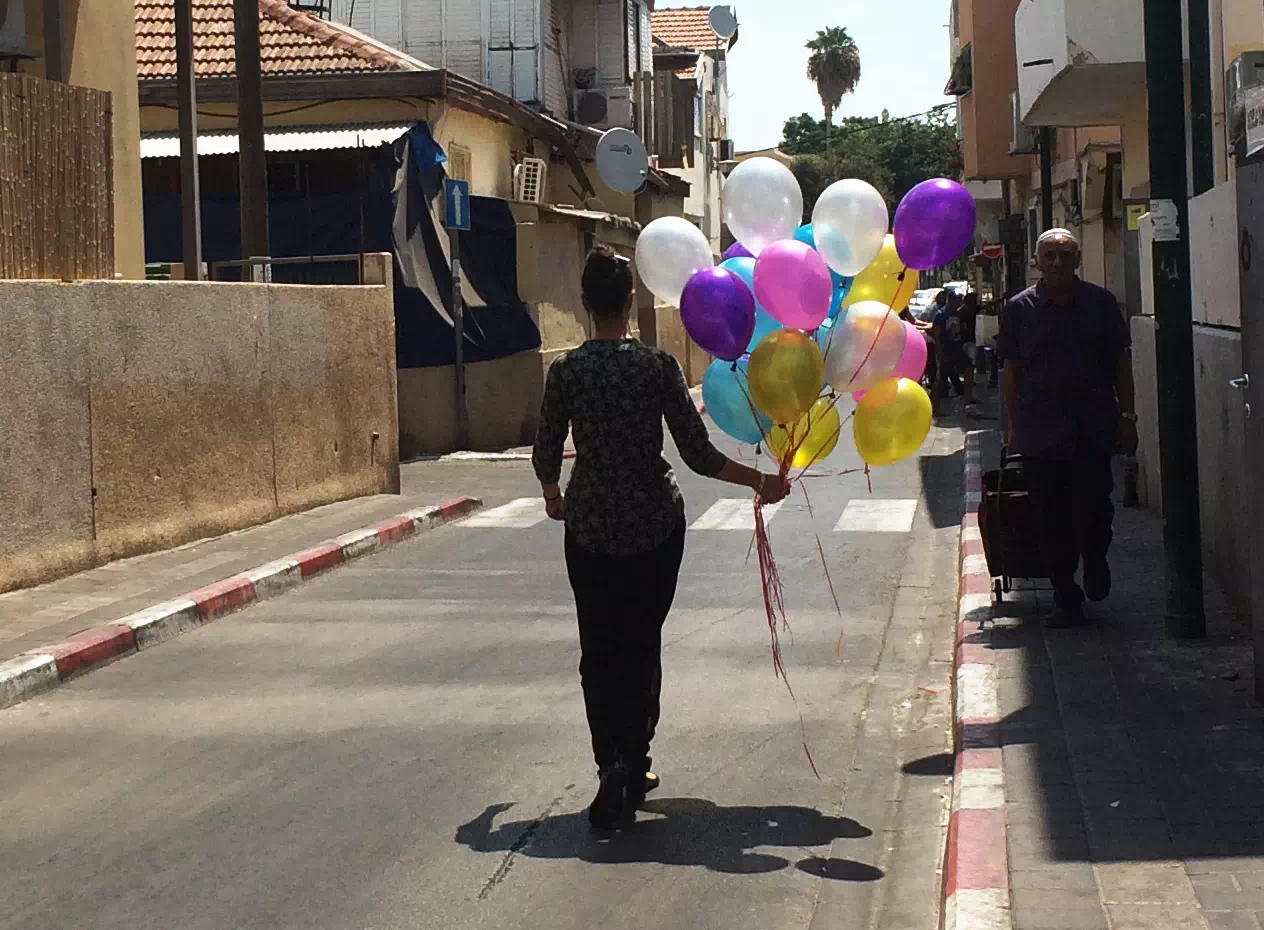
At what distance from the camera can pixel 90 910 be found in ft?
17.5

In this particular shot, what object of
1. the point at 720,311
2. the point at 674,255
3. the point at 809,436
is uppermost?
the point at 674,255

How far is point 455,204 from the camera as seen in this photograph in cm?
2322

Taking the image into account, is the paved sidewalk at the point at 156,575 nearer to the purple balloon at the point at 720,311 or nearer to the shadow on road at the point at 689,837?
the shadow on road at the point at 689,837

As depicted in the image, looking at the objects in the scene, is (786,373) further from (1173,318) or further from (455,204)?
(455,204)

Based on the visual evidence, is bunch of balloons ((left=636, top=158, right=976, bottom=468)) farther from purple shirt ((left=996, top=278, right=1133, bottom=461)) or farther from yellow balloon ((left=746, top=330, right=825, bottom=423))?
purple shirt ((left=996, top=278, right=1133, bottom=461))

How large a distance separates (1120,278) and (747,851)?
21.9 metres

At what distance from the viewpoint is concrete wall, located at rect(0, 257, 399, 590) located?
37.2 ft

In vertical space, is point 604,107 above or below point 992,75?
below

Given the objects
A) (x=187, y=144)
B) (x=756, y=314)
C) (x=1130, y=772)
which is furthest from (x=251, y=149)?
(x=1130, y=772)

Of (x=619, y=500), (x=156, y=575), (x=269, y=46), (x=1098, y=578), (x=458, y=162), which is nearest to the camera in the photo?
(x=619, y=500)

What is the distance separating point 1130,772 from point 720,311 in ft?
7.26

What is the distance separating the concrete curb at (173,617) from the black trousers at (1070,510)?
5058 mm

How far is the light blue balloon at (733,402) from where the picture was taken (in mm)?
6910

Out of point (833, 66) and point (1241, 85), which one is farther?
point (833, 66)
